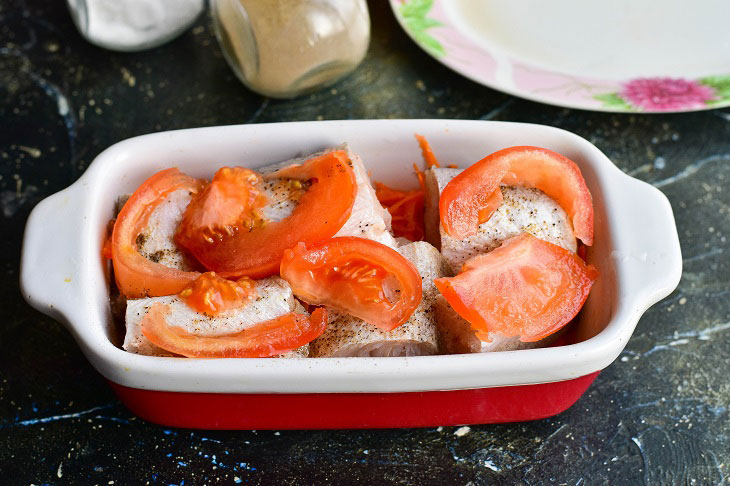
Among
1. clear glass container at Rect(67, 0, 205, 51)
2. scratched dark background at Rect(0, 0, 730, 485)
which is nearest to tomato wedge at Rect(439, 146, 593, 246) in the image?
scratched dark background at Rect(0, 0, 730, 485)

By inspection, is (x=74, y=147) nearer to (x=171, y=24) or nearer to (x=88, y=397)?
Result: (x=171, y=24)

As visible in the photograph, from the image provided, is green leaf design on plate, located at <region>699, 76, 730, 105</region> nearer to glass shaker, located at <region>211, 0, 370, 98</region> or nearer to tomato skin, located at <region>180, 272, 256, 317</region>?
glass shaker, located at <region>211, 0, 370, 98</region>

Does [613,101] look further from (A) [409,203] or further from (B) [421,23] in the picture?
(A) [409,203]

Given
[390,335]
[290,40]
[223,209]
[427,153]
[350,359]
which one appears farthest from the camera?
[290,40]

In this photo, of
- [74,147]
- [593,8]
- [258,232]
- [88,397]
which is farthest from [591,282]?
[74,147]

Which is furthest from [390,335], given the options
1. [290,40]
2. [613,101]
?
[613,101]

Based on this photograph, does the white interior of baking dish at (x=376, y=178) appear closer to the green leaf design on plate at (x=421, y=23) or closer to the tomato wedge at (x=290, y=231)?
the tomato wedge at (x=290, y=231)
